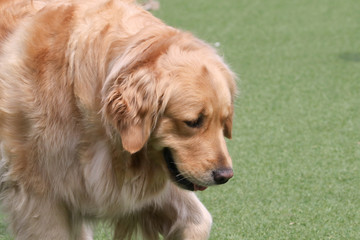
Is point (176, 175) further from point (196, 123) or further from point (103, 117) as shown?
point (103, 117)

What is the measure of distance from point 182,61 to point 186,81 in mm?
96

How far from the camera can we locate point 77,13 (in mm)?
3193

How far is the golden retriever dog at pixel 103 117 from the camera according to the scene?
2.90 m

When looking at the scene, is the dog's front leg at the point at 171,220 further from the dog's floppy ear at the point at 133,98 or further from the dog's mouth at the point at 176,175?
the dog's floppy ear at the point at 133,98

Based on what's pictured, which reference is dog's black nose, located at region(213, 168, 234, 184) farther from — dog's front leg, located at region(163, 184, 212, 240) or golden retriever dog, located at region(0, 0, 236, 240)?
dog's front leg, located at region(163, 184, 212, 240)

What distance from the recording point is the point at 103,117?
296 cm

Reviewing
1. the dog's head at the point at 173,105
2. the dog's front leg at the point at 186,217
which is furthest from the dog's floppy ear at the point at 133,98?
the dog's front leg at the point at 186,217

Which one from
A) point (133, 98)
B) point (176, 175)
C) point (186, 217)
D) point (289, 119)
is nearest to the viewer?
point (133, 98)

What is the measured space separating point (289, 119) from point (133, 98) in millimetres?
3350

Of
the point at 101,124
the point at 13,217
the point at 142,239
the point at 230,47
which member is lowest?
the point at 230,47

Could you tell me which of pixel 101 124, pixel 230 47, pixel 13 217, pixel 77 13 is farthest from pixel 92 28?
pixel 230 47

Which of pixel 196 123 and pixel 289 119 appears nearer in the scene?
pixel 196 123

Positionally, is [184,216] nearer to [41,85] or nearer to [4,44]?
[41,85]

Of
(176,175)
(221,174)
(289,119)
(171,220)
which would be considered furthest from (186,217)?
(289,119)
